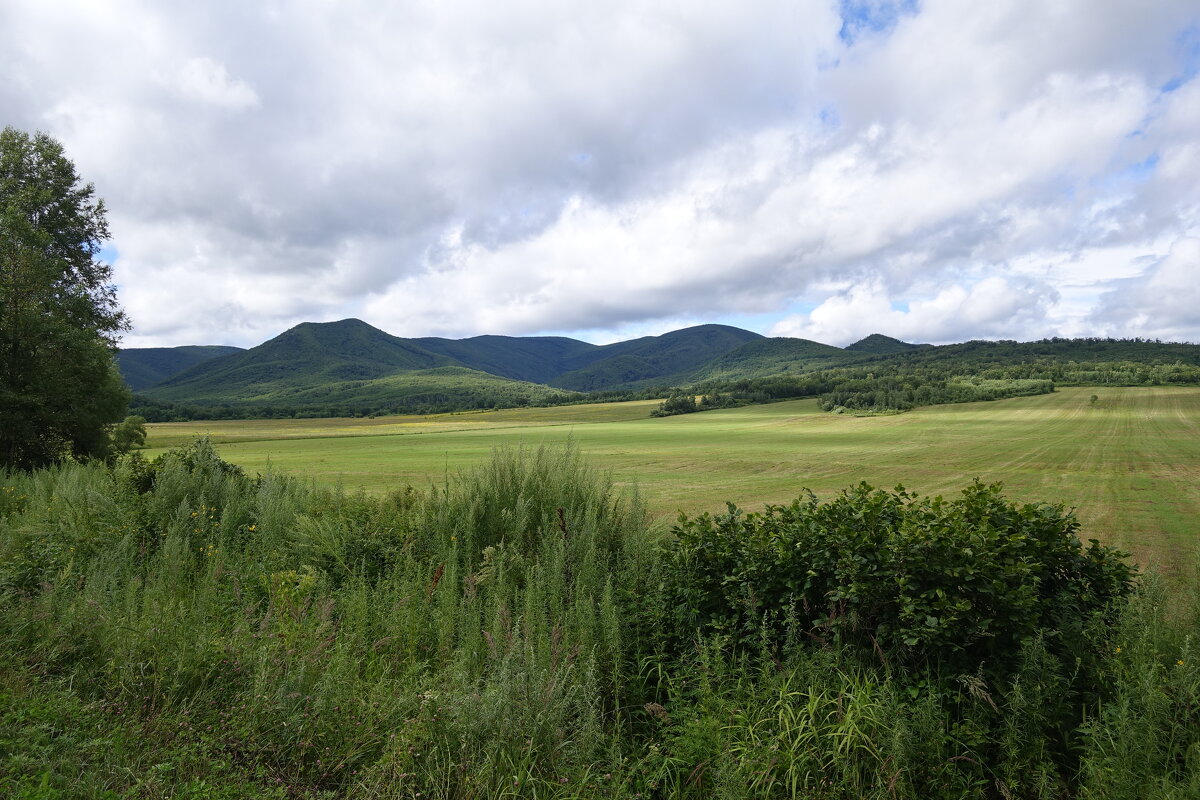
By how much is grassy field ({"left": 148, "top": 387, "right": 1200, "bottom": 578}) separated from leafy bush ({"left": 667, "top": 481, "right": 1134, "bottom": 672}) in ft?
5.59

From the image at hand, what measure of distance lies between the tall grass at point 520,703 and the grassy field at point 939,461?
247 centimetres

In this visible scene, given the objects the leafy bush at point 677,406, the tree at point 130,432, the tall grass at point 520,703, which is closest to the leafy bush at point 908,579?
the tall grass at point 520,703

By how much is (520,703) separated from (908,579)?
3.05 m

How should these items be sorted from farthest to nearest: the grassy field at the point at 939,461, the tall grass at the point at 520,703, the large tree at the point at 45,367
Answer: the grassy field at the point at 939,461 → the large tree at the point at 45,367 → the tall grass at the point at 520,703

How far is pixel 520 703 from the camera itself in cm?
393

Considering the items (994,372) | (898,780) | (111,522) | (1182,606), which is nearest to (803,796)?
(898,780)

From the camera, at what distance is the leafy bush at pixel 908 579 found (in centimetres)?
421

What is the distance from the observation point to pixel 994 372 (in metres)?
129

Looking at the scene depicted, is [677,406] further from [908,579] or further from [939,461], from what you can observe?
[908,579]

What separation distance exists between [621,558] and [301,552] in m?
4.22

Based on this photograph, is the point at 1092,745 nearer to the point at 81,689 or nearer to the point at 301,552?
the point at 81,689

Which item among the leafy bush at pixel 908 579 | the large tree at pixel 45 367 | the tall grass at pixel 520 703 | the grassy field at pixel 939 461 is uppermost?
the large tree at pixel 45 367

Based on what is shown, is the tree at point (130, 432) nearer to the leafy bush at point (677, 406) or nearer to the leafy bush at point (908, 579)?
the leafy bush at point (908, 579)

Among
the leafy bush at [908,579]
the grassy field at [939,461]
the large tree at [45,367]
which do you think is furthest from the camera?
the grassy field at [939,461]
